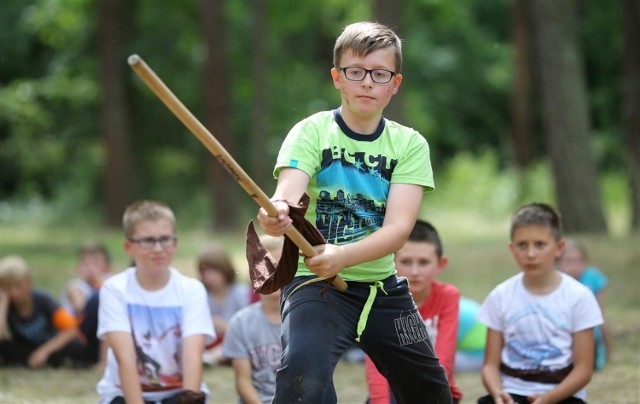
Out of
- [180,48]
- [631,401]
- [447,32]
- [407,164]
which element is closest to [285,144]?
[407,164]

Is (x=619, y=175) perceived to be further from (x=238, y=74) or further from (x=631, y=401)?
(x=631, y=401)

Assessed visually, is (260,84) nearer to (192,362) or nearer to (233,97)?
(233,97)

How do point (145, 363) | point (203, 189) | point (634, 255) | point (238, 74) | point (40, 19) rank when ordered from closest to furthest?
1. point (145, 363)
2. point (634, 255)
3. point (40, 19)
4. point (238, 74)
5. point (203, 189)

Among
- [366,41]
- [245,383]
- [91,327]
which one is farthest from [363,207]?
[91,327]

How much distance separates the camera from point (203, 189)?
32406mm

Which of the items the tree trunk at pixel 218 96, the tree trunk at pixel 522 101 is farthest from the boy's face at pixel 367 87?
the tree trunk at pixel 522 101

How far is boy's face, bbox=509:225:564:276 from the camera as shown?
5.80 meters

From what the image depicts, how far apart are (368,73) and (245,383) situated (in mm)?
2564

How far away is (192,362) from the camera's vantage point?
578 cm

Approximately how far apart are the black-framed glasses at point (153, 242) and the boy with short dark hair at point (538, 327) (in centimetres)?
180

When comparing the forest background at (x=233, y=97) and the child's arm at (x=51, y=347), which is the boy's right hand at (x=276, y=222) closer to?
the child's arm at (x=51, y=347)

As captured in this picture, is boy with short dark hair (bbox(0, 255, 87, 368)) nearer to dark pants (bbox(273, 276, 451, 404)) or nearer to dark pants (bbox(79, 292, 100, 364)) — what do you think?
dark pants (bbox(79, 292, 100, 364))

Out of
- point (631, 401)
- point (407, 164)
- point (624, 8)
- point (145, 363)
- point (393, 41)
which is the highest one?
point (624, 8)

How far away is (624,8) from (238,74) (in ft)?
46.1
